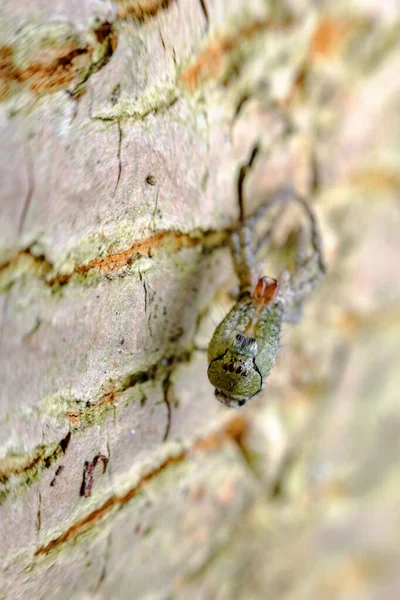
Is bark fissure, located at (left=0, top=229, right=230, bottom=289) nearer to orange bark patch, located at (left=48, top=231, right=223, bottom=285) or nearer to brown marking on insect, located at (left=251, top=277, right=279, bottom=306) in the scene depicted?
orange bark patch, located at (left=48, top=231, right=223, bottom=285)

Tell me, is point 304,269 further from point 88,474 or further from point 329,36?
point 88,474

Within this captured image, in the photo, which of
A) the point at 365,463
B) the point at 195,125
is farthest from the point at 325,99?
the point at 365,463

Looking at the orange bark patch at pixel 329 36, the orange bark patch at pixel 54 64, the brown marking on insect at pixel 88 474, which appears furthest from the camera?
the orange bark patch at pixel 329 36

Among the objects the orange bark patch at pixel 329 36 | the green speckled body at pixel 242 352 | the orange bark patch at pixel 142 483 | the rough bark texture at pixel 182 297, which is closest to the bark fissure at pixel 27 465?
the rough bark texture at pixel 182 297

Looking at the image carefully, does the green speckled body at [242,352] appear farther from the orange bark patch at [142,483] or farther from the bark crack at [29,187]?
the bark crack at [29,187]

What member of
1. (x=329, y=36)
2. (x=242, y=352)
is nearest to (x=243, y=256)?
(x=242, y=352)

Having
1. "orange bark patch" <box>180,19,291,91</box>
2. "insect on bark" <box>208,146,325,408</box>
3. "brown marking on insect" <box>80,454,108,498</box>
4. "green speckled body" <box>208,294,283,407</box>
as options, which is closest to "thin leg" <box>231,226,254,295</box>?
"insect on bark" <box>208,146,325,408</box>
